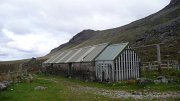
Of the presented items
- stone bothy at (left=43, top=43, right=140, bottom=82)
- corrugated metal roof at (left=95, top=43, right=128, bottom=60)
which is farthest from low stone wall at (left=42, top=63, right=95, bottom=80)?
corrugated metal roof at (left=95, top=43, right=128, bottom=60)

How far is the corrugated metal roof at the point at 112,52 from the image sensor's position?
51031 millimetres

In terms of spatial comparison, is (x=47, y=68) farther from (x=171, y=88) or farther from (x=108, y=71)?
(x=171, y=88)

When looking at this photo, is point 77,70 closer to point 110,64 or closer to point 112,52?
point 112,52

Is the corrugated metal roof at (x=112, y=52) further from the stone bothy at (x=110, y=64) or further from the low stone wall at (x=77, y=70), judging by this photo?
the low stone wall at (x=77, y=70)

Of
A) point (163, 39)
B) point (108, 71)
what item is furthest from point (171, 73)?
point (163, 39)

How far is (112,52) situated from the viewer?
2098 inches

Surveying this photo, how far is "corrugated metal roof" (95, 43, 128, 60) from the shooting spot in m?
51.0

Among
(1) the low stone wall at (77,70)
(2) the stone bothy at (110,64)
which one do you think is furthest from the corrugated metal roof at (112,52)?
(1) the low stone wall at (77,70)

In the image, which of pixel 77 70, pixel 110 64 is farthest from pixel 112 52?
pixel 77 70

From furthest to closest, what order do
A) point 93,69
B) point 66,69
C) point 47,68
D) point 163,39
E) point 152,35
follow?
1. point 152,35
2. point 163,39
3. point 47,68
4. point 66,69
5. point 93,69

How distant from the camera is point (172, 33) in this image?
156875 mm

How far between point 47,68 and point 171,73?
45268 mm

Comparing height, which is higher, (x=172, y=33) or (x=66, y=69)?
(x=172, y=33)

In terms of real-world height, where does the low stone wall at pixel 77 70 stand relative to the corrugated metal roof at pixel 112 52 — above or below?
below
